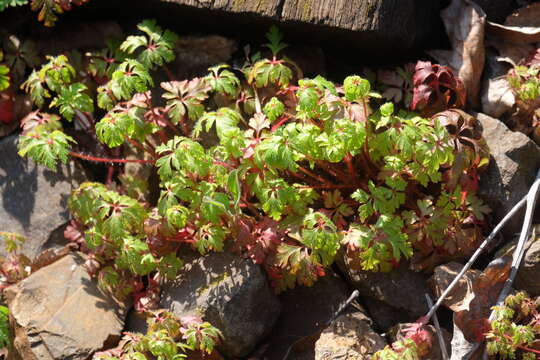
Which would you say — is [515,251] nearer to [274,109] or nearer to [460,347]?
[460,347]

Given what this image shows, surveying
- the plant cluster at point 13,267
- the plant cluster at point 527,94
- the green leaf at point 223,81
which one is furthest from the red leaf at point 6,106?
the plant cluster at point 527,94

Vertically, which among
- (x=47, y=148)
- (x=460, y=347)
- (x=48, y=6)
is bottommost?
(x=460, y=347)

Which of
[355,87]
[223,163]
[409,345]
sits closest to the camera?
[409,345]

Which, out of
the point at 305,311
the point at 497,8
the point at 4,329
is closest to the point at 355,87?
the point at 305,311

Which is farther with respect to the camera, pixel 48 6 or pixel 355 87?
pixel 48 6

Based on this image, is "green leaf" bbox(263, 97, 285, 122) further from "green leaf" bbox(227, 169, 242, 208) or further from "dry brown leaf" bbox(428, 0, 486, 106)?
"dry brown leaf" bbox(428, 0, 486, 106)

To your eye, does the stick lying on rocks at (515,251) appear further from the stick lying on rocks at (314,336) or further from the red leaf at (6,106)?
the red leaf at (6,106)

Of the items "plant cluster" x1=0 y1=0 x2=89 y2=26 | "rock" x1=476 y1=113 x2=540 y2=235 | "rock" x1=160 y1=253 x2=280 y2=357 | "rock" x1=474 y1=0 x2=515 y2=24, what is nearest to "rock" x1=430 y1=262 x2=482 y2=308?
"rock" x1=476 y1=113 x2=540 y2=235
